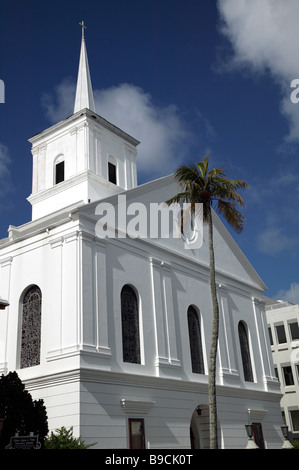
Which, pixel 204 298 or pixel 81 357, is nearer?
pixel 81 357

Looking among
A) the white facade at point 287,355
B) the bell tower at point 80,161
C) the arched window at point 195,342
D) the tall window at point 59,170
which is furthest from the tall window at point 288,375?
the tall window at point 59,170

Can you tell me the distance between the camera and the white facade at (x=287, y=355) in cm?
4434

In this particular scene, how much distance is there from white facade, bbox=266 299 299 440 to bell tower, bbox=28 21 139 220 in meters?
21.6

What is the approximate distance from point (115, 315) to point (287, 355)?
89.3ft

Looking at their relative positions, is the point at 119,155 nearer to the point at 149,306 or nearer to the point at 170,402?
the point at 149,306

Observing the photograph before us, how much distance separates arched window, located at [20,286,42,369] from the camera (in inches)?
912

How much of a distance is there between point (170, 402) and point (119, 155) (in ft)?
49.8

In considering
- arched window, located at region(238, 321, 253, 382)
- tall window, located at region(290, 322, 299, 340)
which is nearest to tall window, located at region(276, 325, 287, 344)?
tall window, located at region(290, 322, 299, 340)

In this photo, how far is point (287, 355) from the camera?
46.1 m

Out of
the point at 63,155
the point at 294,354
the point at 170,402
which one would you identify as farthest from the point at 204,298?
the point at 294,354

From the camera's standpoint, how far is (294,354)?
45.5m

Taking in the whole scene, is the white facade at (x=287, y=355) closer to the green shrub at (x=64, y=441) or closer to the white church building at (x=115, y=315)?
the white church building at (x=115, y=315)

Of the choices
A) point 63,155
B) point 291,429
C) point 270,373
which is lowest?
point 291,429

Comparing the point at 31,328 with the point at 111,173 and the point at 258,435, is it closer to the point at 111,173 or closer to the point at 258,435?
the point at 111,173
